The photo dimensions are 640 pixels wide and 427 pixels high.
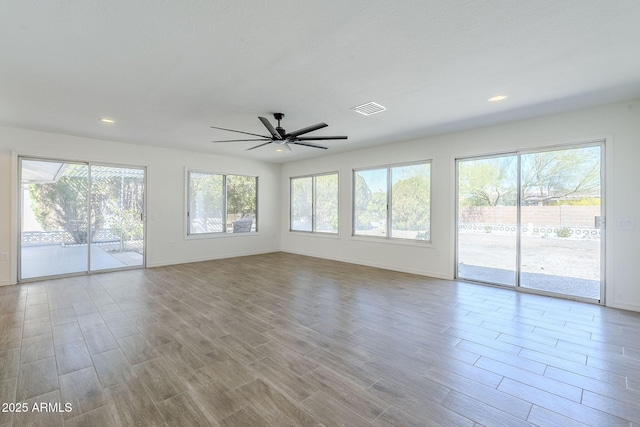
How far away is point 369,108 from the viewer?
3.90 meters

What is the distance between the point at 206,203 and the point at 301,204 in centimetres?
260

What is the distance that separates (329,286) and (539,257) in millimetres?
3336

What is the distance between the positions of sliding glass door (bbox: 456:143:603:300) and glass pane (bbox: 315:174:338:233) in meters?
3.06

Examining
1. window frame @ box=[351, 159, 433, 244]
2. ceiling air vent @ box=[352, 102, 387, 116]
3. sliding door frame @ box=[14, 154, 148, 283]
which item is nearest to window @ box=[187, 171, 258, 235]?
sliding door frame @ box=[14, 154, 148, 283]

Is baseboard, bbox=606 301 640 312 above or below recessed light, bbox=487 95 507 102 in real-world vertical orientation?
below

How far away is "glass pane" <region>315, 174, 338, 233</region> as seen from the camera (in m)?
7.36

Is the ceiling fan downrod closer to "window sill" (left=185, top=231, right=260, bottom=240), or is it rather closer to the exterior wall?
the exterior wall

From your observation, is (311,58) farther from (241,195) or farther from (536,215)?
(241,195)

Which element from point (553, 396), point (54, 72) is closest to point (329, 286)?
point (553, 396)

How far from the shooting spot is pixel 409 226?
5906 mm

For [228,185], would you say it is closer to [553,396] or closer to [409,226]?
[409,226]

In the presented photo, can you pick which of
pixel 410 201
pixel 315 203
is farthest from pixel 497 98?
pixel 315 203

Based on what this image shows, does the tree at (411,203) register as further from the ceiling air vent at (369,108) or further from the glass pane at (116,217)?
the glass pane at (116,217)

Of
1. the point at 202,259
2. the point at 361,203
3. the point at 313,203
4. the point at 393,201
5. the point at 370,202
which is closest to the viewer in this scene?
the point at 393,201
